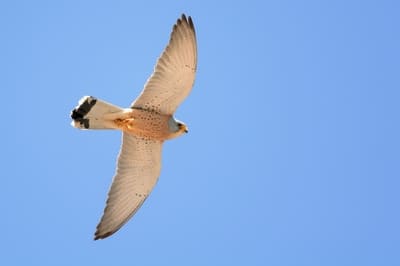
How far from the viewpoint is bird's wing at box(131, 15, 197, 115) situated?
11.7 metres

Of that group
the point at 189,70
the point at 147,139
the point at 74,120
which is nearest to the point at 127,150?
the point at 147,139

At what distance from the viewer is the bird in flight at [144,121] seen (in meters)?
11.8

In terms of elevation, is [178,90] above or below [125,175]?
above

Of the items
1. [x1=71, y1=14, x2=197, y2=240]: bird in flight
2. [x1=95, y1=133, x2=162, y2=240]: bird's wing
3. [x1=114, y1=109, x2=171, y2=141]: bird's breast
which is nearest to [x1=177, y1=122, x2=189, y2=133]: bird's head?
[x1=71, y1=14, x2=197, y2=240]: bird in flight

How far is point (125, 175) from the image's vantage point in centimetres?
1291

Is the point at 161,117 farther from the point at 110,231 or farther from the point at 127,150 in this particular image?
the point at 110,231

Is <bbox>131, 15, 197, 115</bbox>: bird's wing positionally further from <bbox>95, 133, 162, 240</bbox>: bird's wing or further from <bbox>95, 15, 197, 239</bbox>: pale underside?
<bbox>95, 133, 162, 240</bbox>: bird's wing

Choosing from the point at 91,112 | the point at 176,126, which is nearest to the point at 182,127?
the point at 176,126

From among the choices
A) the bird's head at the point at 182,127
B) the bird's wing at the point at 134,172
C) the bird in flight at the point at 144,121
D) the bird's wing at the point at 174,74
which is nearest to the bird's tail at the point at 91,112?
the bird in flight at the point at 144,121

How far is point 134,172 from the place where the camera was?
42.6 feet

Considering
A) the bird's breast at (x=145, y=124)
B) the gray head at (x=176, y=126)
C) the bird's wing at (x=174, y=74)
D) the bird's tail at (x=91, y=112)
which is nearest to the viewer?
the bird's wing at (x=174, y=74)

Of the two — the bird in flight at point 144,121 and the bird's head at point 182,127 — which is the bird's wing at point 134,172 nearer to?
the bird in flight at point 144,121

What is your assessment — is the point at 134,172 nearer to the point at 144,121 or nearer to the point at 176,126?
the point at 144,121

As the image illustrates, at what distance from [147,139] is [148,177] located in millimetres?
712
